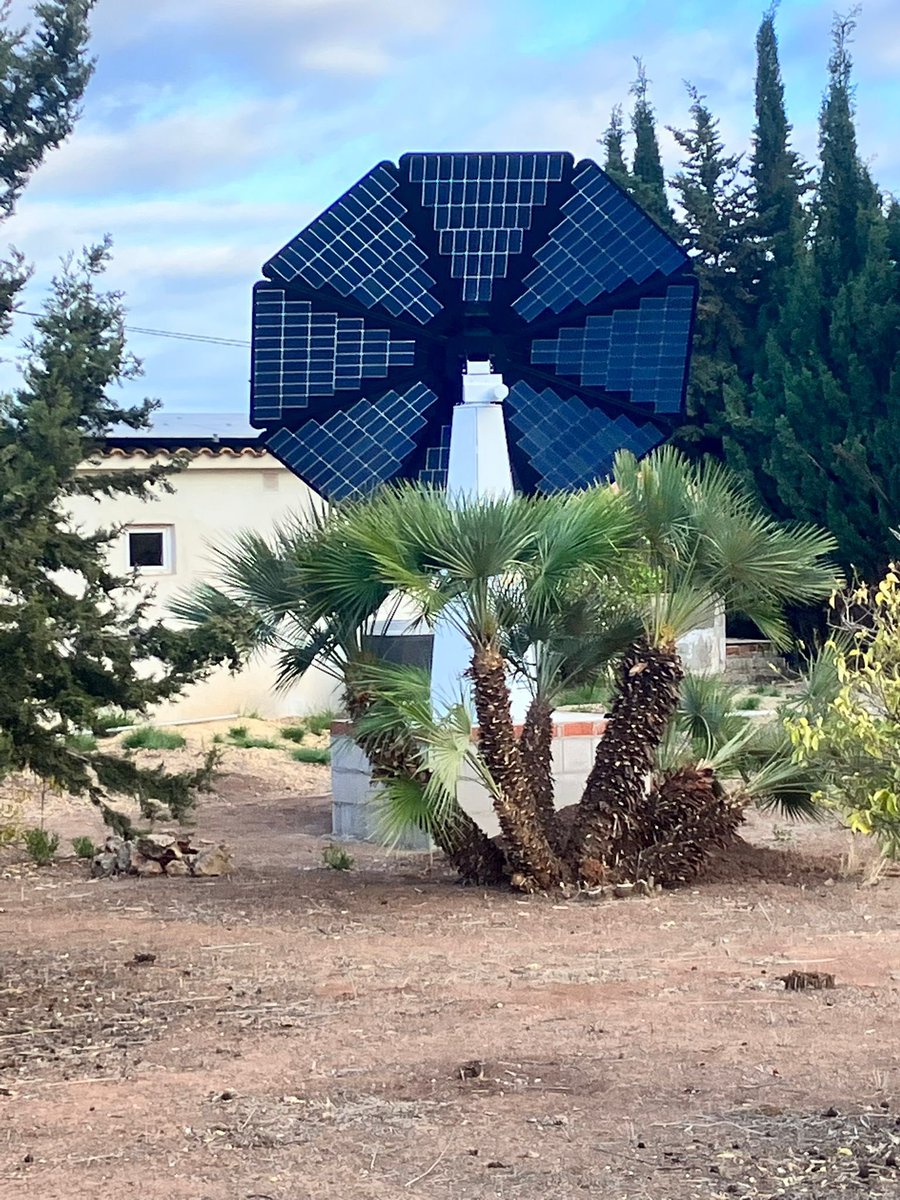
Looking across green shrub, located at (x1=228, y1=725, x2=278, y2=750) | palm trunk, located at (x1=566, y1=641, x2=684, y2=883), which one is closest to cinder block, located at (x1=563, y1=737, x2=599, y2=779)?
palm trunk, located at (x1=566, y1=641, x2=684, y2=883)

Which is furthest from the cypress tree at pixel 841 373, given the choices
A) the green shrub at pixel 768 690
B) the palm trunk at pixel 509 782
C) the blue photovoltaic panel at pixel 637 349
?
the palm trunk at pixel 509 782

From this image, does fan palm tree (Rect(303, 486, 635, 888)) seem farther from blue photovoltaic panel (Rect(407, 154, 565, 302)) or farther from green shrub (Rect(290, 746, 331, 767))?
Result: green shrub (Rect(290, 746, 331, 767))

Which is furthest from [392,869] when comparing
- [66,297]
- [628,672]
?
[66,297]

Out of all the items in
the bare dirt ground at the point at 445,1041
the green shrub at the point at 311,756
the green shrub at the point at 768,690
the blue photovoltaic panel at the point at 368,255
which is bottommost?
the green shrub at the point at 311,756

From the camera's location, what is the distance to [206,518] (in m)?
23.1

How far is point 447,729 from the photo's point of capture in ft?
33.2

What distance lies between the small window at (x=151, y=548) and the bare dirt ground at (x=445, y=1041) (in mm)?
11937

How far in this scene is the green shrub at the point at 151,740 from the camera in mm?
18250

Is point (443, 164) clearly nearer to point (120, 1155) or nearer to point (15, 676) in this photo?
point (15, 676)

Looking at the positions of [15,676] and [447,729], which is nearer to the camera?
[15,676]

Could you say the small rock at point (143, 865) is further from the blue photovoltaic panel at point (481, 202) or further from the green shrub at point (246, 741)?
the green shrub at point (246, 741)

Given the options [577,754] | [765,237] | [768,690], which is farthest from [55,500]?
[765,237]

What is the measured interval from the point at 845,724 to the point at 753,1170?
4.67ft

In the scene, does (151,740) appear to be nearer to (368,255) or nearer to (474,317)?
(368,255)
